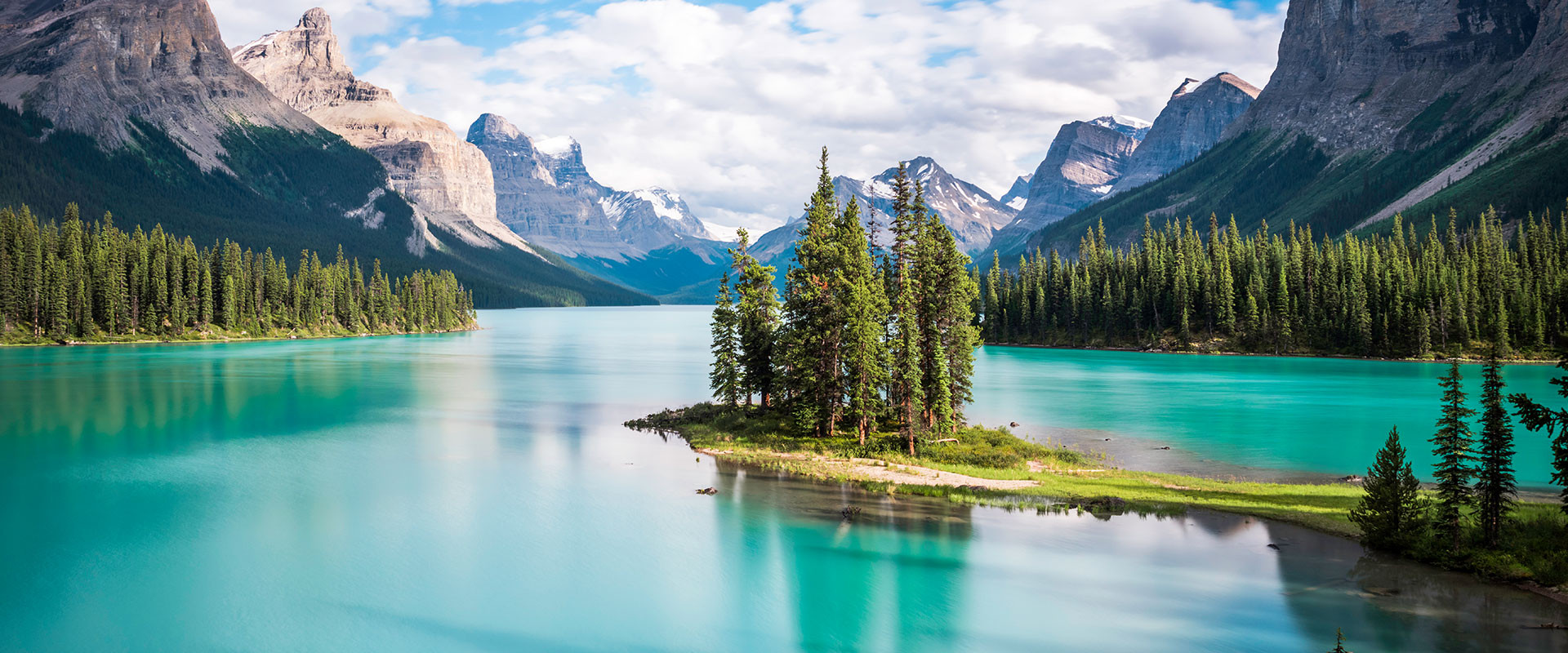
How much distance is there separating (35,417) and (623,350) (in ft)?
285

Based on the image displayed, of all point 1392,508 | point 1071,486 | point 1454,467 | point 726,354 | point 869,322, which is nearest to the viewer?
point 1454,467

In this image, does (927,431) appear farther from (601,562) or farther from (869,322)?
(601,562)

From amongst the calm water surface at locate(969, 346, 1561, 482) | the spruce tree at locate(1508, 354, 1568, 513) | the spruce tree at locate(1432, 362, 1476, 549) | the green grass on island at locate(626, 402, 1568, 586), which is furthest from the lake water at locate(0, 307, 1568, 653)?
the spruce tree at locate(1508, 354, 1568, 513)

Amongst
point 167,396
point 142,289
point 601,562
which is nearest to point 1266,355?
point 601,562

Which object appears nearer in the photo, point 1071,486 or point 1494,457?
point 1494,457

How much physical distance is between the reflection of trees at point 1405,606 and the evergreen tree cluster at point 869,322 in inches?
776

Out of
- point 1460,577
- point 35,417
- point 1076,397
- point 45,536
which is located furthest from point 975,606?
point 35,417

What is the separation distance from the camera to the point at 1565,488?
21.7 metres

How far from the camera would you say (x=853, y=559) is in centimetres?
2797

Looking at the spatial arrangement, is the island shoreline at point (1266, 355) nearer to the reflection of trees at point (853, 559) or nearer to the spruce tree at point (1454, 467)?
the reflection of trees at point (853, 559)

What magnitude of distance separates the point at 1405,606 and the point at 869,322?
85.5 ft

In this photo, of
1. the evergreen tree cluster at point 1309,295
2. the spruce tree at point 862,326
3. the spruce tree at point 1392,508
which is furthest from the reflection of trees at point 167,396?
the evergreen tree cluster at point 1309,295

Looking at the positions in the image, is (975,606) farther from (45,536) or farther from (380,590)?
(45,536)

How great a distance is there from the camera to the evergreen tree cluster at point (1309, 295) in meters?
111
